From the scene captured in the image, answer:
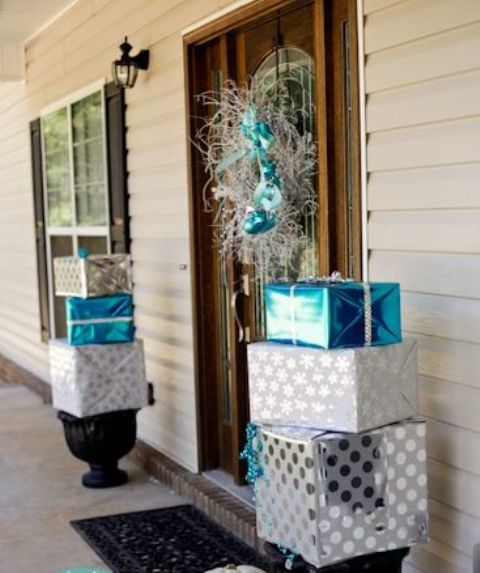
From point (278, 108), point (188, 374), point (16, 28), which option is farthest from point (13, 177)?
point (278, 108)

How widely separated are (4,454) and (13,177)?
353cm

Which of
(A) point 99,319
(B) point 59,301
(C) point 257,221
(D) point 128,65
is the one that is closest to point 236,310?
(A) point 99,319

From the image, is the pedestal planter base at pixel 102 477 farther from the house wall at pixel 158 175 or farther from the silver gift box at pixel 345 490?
the silver gift box at pixel 345 490

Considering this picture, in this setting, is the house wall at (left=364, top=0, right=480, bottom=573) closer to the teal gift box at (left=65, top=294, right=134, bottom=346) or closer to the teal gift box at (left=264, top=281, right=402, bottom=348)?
the teal gift box at (left=264, top=281, right=402, bottom=348)

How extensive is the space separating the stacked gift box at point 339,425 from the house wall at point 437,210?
250 mm

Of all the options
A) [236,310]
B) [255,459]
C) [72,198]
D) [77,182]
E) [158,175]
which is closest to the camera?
[255,459]

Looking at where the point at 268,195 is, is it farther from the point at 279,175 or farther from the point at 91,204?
the point at 91,204

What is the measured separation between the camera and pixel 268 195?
3.49 metres

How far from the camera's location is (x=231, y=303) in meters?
4.43

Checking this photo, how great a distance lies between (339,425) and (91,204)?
398 centimetres

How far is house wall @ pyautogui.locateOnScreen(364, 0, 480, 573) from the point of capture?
2770mm

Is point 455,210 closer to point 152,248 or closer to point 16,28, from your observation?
point 152,248

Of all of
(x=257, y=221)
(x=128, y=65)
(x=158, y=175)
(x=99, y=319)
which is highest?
(x=128, y=65)

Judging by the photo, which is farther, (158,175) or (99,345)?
(158,175)
